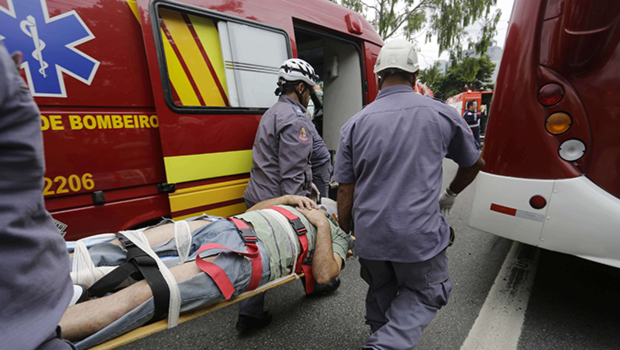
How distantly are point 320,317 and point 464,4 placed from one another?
479 inches

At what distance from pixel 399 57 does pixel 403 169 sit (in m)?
0.57

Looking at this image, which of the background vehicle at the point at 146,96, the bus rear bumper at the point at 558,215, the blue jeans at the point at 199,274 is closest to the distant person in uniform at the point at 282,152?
the background vehicle at the point at 146,96

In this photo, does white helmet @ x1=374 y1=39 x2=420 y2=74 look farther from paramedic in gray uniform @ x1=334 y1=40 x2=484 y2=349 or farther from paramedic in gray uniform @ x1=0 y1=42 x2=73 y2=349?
paramedic in gray uniform @ x1=0 y1=42 x2=73 y2=349

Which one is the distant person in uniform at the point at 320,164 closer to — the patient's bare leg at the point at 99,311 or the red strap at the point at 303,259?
the red strap at the point at 303,259

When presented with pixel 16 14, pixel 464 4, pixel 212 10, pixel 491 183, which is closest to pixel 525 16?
pixel 491 183

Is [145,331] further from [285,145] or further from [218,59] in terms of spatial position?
[218,59]

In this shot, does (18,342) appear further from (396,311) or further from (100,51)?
(100,51)

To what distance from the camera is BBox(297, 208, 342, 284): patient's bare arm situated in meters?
1.66

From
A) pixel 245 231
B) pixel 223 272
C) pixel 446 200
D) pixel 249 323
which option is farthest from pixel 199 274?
pixel 446 200

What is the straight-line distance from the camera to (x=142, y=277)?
1.37m

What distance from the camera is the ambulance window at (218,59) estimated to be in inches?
81.5

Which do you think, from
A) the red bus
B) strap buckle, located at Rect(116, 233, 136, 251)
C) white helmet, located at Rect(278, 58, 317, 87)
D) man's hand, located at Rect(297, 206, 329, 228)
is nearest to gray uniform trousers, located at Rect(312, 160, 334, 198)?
white helmet, located at Rect(278, 58, 317, 87)

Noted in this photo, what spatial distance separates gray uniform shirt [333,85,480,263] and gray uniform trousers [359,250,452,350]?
0.09m

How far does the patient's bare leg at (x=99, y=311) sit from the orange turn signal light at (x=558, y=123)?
227cm
